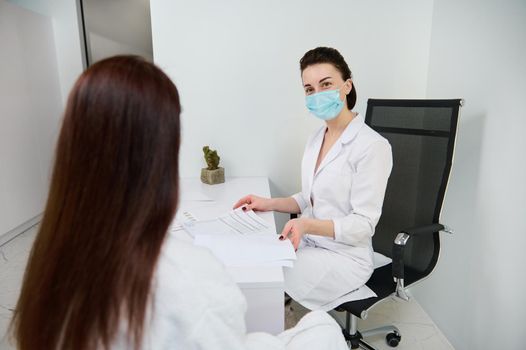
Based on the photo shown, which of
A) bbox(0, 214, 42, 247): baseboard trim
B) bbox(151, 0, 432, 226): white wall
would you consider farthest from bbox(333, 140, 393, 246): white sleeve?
bbox(0, 214, 42, 247): baseboard trim

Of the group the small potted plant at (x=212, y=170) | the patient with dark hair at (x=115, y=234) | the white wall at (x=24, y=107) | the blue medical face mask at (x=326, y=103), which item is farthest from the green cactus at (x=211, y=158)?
the white wall at (x=24, y=107)

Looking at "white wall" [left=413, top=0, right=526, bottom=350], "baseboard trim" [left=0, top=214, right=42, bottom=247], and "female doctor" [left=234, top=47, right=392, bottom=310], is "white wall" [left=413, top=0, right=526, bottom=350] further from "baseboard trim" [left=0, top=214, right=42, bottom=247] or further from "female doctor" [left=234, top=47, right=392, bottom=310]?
"baseboard trim" [left=0, top=214, right=42, bottom=247]

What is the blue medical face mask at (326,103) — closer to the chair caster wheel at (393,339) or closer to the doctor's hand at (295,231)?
the doctor's hand at (295,231)

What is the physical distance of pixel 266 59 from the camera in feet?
6.35

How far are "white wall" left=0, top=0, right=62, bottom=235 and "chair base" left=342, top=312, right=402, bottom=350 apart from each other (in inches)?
94.4

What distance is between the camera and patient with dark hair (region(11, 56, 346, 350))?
50cm

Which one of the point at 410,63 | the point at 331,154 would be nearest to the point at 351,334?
the point at 331,154

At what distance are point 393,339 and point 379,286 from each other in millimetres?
448

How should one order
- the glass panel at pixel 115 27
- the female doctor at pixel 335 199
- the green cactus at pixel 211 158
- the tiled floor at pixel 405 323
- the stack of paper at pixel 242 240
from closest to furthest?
the stack of paper at pixel 242 240 → the female doctor at pixel 335 199 → the tiled floor at pixel 405 323 → the green cactus at pixel 211 158 → the glass panel at pixel 115 27

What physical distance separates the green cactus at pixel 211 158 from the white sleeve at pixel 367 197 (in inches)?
33.2

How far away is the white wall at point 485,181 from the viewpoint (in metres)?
1.21

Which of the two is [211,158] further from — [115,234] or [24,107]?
[24,107]

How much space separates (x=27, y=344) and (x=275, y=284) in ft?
1.73

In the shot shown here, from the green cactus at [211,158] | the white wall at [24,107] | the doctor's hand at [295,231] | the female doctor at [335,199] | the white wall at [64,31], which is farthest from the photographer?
the white wall at [64,31]
